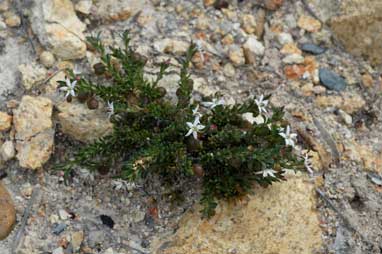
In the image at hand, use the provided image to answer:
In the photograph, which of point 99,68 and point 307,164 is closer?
point 307,164

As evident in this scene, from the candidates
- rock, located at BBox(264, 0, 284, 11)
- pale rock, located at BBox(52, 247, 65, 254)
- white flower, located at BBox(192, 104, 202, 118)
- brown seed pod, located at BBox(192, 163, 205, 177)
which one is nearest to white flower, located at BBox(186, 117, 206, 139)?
white flower, located at BBox(192, 104, 202, 118)

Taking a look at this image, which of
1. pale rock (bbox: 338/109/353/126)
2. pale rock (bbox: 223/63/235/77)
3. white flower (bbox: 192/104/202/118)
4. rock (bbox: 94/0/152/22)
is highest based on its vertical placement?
rock (bbox: 94/0/152/22)

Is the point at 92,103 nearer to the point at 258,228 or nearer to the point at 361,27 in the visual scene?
the point at 258,228

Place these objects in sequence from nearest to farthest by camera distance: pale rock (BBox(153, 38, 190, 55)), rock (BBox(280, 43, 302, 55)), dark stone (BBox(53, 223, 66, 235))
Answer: dark stone (BBox(53, 223, 66, 235)) → pale rock (BBox(153, 38, 190, 55)) → rock (BBox(280, 43, 302, 55))

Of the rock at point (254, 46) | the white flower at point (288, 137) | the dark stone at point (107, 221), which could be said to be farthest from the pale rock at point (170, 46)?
the dark stone at point (107, 221)

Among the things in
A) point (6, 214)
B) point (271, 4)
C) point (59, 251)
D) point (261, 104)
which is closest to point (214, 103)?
point (261, 104)

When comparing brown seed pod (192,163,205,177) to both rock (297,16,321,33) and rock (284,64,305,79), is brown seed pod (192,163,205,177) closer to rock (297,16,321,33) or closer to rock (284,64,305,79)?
rock (284,64,305,79)

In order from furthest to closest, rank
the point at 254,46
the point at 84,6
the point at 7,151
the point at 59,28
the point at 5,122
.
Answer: the point at 254,46, the point at 84,6, the point at 59,28, the point at 5,122, the point at 7,151
